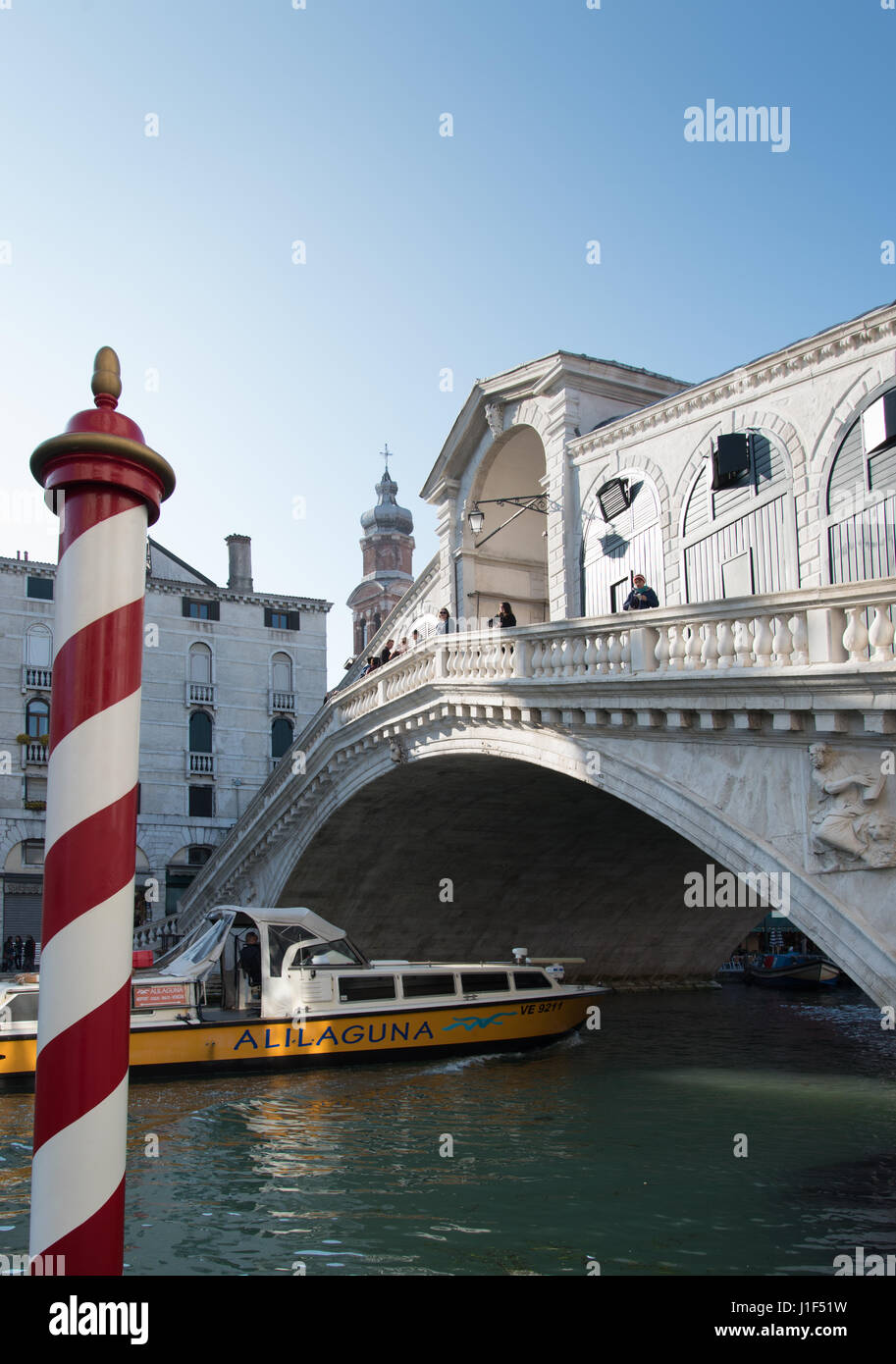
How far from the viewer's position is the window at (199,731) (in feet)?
114

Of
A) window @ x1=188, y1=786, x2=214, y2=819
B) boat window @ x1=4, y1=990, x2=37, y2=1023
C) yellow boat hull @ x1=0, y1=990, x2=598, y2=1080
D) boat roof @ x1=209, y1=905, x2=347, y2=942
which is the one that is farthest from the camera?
window @ x1=188, y1=786, x2=214, y2=819

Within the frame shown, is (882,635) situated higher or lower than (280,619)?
lower

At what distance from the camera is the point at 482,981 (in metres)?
16.3

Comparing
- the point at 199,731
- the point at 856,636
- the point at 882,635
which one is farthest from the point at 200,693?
the point at 882,635

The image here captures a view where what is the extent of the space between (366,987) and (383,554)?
44531mm

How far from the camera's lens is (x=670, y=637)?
10.9 meters

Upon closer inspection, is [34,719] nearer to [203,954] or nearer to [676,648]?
[203,954]

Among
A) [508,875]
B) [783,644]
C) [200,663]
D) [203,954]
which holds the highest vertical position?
[200,663]

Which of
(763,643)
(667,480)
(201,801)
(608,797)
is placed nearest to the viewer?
(763,643)

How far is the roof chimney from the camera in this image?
37688 millimetres

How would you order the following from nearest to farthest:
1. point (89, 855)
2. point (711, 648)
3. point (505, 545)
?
point (89, 855)
point (711, 648)
point (505, 545)

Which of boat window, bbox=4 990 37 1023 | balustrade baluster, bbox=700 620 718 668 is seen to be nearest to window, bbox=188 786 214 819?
boat window, bbox=4 990 37 1023

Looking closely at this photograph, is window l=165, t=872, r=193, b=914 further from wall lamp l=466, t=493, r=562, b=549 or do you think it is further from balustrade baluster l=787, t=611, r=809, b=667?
balustrade baluster l=787, t=611, r=809, b=667

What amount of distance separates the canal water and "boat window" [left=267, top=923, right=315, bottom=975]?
1459 millimetres
